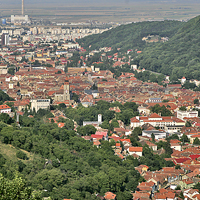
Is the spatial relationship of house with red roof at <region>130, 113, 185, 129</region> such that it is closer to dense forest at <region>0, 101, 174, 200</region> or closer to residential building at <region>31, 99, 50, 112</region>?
dense forest at <region>0, 101, 174, 200</region>

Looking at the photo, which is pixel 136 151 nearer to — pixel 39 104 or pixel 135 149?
pixel 135 149

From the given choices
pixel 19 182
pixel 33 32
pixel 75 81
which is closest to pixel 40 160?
pixel 19 182

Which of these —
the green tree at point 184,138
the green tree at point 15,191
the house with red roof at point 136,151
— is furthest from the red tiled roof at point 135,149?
the green tree at point 15,191

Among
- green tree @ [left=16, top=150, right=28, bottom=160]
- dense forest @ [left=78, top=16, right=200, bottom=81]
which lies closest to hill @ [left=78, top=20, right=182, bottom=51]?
dense forest @ [left=78, top=16, right=200, bottom=81]

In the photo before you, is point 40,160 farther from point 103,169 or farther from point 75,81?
point 75,81

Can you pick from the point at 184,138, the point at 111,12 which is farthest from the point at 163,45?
the point at 111,12

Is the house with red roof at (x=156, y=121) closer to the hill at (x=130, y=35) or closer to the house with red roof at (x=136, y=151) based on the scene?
the house with red roof at (x=136, y=151)

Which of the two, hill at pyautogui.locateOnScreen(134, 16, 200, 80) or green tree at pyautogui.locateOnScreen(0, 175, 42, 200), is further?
hill at pyautogui.locateOnScreen(134, 16, 200, 80)
